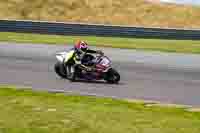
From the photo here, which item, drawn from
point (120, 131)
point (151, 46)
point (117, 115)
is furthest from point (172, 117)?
point (151, 46)

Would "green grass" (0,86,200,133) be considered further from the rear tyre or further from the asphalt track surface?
the rear tyre

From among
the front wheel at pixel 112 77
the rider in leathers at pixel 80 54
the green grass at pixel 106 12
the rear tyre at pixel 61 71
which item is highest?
the green grass at pixel 106 12

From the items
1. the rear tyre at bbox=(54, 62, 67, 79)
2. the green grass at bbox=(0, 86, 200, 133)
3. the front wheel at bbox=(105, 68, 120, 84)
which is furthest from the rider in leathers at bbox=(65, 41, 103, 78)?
the green grass at bbox=(0, 86, 200, 133)

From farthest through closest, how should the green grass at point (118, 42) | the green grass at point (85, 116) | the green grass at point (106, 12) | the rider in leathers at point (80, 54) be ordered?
the green grass at point (106, 12), the green grass at point (118, 42), the rider in leathers at point (80, 54), the green grass at point (85, 116)

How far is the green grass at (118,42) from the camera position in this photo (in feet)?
90.4

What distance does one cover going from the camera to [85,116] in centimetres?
975

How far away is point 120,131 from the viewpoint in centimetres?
874

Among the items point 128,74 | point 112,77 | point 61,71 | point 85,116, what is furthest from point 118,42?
point 85,116

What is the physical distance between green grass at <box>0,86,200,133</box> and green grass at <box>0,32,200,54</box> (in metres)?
15.4

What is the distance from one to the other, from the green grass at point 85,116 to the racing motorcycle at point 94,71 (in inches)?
146

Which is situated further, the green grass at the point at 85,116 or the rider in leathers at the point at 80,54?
the rider in leathers at the point at 80,54

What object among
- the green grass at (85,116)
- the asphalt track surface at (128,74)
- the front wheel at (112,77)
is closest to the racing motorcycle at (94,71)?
the front wheel at (112,77)

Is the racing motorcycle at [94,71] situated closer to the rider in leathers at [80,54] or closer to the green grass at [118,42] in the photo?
A: the rider in leathers at [80,54]

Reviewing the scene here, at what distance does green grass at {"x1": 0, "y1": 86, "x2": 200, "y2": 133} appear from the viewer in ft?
29.0
